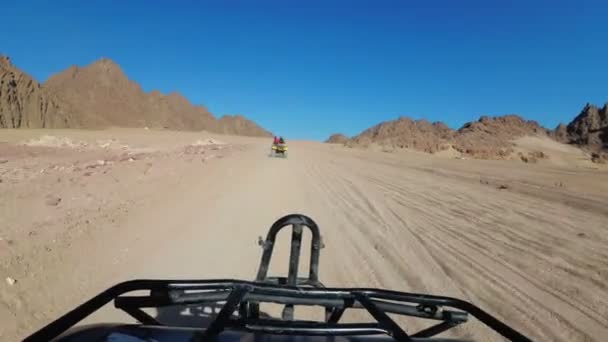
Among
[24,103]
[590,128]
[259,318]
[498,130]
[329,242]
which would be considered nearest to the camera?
[259,318]

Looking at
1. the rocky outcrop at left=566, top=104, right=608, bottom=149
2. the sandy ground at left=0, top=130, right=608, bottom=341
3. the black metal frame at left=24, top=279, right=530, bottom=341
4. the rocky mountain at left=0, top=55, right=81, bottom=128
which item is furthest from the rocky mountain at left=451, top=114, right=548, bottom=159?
the rocky mountain at left=0, top=55, right=81, bottom=128

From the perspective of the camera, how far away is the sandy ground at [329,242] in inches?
148

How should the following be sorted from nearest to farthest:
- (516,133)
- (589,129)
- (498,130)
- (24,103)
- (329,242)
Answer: (329,242), (516,133), (498,130), (589,129), (24,103)

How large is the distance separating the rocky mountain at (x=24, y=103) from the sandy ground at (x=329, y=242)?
98.3 m

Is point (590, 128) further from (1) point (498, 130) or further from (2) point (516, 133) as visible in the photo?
(1) point (498, 130)

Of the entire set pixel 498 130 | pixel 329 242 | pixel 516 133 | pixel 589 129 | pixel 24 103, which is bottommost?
pixel 329 242

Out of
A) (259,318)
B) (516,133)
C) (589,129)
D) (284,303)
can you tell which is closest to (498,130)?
(516,133)

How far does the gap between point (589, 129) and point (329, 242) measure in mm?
66719

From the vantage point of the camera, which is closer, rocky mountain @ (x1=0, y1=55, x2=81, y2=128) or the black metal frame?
the black metal frame

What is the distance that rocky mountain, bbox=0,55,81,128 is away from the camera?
83800 millimetres

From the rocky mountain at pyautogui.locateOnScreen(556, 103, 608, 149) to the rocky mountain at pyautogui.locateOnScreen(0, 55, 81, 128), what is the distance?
379 ft

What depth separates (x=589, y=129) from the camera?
5472 centimetres

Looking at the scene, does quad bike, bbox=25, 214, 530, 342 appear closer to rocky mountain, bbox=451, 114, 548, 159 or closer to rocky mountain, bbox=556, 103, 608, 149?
rocky mountain, bbox=451, 114, 548, 159

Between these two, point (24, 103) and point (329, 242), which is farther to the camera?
point (24, 103)
